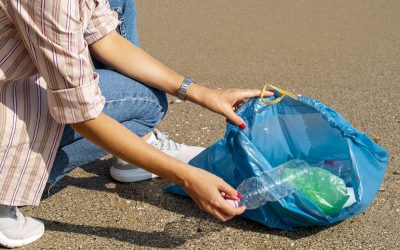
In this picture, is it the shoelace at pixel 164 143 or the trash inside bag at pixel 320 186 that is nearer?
the trash inside bag at pixel 320 186

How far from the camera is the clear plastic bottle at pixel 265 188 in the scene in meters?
2.31

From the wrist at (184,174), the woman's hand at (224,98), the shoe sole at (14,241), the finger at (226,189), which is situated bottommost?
the shoe sole at (14,241)

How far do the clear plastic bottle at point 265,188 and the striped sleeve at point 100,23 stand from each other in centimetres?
75

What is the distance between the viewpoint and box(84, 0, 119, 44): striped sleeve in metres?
2.44

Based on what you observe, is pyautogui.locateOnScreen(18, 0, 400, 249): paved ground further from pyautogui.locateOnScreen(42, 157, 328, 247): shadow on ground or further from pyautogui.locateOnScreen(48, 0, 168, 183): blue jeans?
pyautogui.locateOnScreen(48, 0, 168, 183): blue jeans

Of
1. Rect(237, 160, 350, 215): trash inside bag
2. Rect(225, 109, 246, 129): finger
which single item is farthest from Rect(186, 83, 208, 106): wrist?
Rect(237, 160, 350, 215): trash inside bag

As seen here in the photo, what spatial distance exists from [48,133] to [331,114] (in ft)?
3.20

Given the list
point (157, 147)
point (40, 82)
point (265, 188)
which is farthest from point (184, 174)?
point (157, 147)

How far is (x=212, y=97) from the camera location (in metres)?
2.44

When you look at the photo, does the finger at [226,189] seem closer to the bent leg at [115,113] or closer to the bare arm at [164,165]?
the bare arm at [164,165]

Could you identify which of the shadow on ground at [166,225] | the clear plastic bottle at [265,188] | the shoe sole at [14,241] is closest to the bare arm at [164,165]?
the clear plastic bottle at [265,188]

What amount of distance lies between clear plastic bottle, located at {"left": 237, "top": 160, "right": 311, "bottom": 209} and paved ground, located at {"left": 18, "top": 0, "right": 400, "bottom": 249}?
16cm

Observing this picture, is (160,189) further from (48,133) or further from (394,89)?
(394,89)

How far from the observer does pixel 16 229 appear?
2.37 meters
